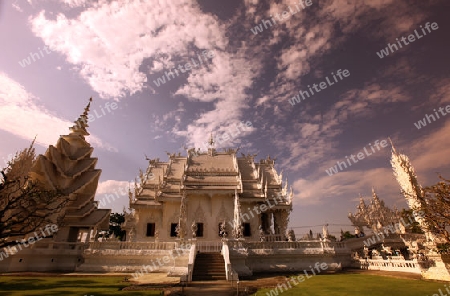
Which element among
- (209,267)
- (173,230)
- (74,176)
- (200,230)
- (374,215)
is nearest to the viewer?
(209,267)

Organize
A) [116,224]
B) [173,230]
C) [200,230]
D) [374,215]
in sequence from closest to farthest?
[200,230] → [173,230] → [374,215] → [116,224]

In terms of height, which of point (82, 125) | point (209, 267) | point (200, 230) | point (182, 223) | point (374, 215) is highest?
point (82, 125)

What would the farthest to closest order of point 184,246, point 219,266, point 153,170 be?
point 153,170, point 184,246, point 219,266

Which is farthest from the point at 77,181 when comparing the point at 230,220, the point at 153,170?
the point at 230,220

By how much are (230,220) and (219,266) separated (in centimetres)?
826

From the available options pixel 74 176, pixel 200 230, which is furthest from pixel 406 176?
pixel 74 176

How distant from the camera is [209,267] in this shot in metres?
12.1

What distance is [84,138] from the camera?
21.8 meters

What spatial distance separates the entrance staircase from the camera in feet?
36.7

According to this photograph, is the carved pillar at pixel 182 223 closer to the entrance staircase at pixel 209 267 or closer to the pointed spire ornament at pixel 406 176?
the entrance staircase at pixel 209 267

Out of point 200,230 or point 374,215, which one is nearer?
point 200,230

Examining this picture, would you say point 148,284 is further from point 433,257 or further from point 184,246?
point 433,257

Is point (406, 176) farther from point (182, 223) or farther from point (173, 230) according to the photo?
point (173, 230)

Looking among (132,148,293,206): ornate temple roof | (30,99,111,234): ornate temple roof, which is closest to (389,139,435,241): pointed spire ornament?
(132,148,293,206): ornate temple roof
